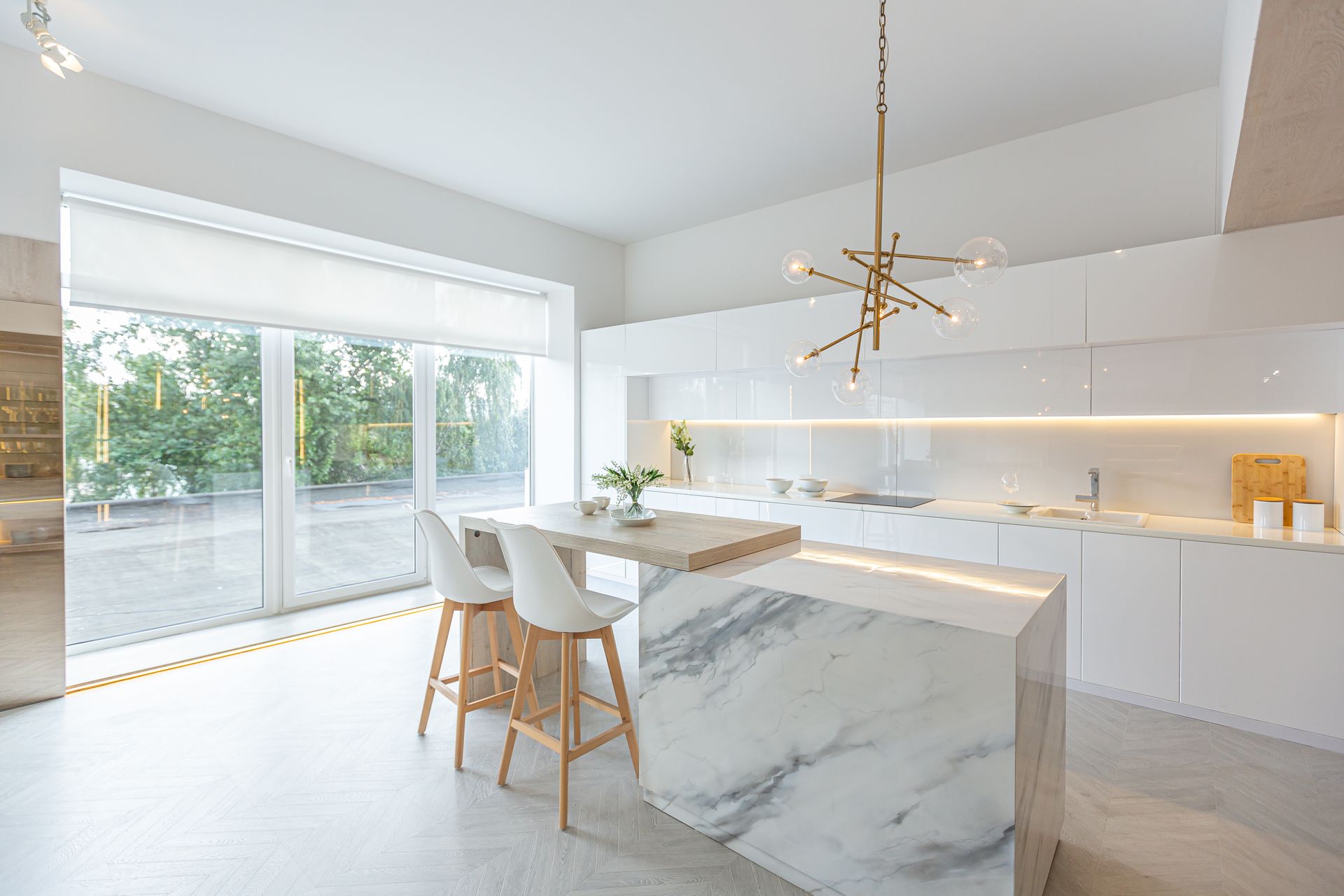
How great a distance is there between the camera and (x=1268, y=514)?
9.32 feet

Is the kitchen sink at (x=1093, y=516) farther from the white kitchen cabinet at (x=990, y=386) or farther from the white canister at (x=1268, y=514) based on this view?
the white kitchen cabinet at (x=990, y=386)

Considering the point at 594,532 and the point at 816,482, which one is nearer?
the point at 594,532

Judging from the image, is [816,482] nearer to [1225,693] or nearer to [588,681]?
[588,681]

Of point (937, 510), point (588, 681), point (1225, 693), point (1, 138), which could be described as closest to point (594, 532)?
point (588, 681)

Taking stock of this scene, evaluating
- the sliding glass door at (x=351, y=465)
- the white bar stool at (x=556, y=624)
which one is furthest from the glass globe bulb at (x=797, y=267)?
the sliding glass door at (x=351, y=465)

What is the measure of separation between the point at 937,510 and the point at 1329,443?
1709 mm

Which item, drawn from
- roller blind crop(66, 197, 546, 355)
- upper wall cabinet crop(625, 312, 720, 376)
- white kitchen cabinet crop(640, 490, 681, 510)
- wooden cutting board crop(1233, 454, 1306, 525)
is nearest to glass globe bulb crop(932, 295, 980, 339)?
wooden cutting board crop(1233, 454, 1306, 525)

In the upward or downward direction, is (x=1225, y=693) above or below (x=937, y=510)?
below

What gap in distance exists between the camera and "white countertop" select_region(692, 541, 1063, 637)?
1.62m

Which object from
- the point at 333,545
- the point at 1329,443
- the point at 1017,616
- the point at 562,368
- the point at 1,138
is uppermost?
the point at 1,138

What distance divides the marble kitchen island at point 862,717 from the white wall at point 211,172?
10.6ft

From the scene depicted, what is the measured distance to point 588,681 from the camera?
3283 mm

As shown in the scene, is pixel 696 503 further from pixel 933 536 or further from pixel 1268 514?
pixel 1268 514

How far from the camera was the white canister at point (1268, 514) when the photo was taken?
2.83 meters
